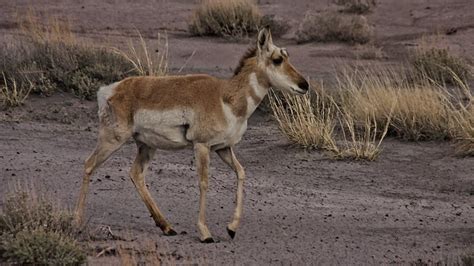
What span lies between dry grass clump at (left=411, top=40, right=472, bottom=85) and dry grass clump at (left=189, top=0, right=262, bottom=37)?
5.27 m

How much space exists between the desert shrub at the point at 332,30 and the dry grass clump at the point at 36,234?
15160 mm

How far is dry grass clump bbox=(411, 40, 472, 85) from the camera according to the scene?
20.8m

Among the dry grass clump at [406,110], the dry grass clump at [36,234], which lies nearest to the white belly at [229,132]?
the dry grass clump at [36,234]

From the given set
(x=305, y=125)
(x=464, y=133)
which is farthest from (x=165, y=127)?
(x=464, y=133)

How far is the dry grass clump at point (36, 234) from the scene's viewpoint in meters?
9.69

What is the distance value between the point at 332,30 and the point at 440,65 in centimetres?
527

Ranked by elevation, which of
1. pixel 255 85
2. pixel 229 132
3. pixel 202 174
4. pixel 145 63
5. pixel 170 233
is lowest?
pixel 145 63

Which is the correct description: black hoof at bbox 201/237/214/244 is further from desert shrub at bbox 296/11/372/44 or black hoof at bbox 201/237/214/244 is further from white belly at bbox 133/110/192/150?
desert shrub at bbox 296/11/372/44

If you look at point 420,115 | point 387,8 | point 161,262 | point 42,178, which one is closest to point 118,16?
point 387,8

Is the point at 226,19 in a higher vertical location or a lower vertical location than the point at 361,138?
lower

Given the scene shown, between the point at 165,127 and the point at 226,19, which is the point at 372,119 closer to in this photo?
the point at 165,127

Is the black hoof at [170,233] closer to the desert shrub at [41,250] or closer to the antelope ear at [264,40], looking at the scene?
the desert shrub at [41,250]

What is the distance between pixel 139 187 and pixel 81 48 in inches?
358

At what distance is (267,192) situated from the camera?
46.1 ft
